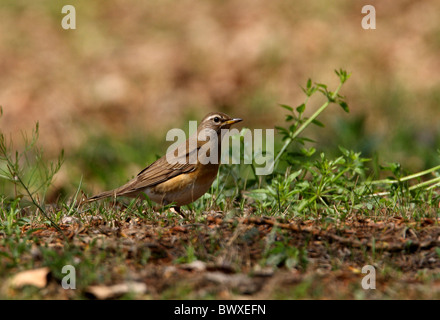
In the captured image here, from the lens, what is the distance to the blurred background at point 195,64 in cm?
1227

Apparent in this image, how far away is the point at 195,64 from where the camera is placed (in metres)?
14.3

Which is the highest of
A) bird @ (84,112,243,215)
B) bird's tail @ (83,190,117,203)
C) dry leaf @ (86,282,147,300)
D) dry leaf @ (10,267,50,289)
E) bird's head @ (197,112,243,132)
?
bird's head @ (197,112,243,132)

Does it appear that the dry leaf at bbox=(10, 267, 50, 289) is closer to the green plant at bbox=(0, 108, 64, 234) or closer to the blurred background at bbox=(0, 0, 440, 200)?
the green plant at bbox=(0, 108, 64, 234)

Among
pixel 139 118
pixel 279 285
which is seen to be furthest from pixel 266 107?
pixel 279 285

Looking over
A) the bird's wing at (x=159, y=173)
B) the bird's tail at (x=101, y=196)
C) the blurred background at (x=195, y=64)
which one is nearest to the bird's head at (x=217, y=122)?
the bird's wing at (x=159, y=173)

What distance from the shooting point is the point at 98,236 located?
553cm

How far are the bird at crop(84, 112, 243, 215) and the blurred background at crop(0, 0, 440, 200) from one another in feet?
10.4

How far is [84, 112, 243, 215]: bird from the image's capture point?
23.7ft

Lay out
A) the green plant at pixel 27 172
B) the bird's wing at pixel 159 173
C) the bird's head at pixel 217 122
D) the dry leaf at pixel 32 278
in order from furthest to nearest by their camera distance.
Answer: the bird's head at pixel 217 122 < the bird's wing at pixel 159 173 < the green plant at pixel 27 172 < the dry leaf at pixel 32 278

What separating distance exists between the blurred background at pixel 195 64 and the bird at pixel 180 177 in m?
3.17

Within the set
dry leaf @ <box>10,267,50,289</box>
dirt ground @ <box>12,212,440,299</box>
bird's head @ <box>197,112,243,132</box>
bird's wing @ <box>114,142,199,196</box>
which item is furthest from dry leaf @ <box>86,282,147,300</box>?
bird's head @ <box>197,112,243,132</box>

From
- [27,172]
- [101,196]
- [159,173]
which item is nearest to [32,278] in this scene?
[101,196]

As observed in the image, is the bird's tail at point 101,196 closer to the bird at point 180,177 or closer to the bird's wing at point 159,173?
the bird at point 180,177
